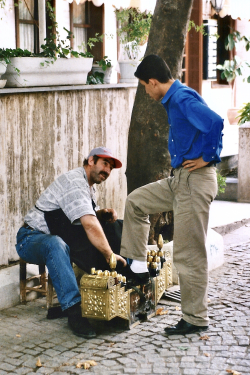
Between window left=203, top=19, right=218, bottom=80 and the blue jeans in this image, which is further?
window left=203, top=19, right=218, bottom=80

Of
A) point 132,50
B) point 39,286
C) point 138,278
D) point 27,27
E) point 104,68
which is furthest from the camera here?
point 27,27

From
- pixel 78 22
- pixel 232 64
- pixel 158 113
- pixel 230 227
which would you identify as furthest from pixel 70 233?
pixel 232 64

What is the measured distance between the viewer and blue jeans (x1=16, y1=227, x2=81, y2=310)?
4562mm

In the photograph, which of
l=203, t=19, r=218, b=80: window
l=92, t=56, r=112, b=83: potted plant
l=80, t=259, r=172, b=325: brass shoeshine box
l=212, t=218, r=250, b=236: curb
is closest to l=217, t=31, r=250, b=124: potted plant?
l=203, t=19, r=218, b=80: window

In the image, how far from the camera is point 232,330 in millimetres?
4535

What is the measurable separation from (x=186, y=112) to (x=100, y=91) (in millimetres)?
2399

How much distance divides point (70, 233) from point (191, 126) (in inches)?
54.0

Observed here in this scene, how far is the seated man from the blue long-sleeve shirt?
764 millimetres

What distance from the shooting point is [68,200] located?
4773 mm

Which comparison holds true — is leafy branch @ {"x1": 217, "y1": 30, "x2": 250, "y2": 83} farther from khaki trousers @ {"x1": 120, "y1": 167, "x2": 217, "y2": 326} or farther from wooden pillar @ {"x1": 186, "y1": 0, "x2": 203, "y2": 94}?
khaki trousers @ {"x1": 120, "y1": 167, "x2": 217, "y2": 326}

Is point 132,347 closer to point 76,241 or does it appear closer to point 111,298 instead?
point 111,298

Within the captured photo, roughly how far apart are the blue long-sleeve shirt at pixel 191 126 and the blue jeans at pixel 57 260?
114cm

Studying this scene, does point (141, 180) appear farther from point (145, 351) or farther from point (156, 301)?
point (145, 351)

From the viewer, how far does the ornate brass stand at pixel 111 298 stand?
4312 mm
